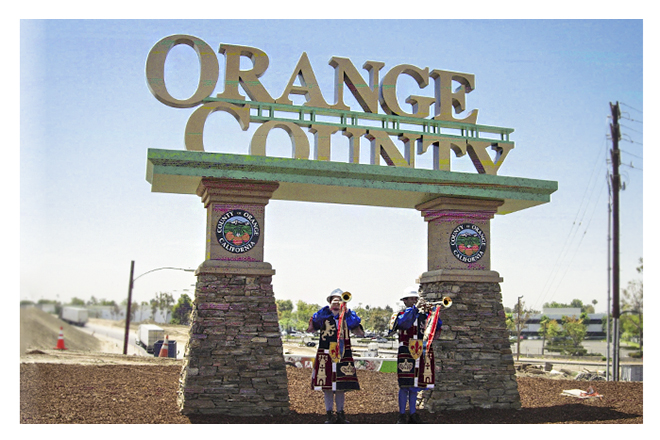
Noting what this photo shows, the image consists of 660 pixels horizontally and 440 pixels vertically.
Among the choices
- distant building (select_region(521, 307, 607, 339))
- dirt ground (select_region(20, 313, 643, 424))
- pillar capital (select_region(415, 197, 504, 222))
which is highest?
pillar capital (select_region(415, 197, 504, 222))

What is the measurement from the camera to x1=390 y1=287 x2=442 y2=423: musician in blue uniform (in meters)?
7.66

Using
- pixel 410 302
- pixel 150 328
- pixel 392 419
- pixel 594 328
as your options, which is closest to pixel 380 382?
pixel 392 419

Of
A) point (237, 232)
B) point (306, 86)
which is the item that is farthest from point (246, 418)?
point (306, 86)

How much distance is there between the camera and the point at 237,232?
8.55 metres

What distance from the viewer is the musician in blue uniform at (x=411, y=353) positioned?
7656mm

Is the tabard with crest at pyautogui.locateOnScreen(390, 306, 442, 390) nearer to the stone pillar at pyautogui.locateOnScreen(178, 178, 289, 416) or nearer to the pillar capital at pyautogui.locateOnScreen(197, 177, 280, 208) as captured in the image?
the stone pillar at pyautogui.locateOnScreen(178, 178, 289, 416)

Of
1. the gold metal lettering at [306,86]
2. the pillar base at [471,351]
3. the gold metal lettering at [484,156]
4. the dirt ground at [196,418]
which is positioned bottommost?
the dirt ground at [196,418]

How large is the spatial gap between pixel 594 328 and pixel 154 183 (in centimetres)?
5155

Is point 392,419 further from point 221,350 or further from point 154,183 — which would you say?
point 154,183

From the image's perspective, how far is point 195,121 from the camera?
28.5 feet

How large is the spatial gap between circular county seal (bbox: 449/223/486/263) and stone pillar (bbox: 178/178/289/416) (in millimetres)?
3113

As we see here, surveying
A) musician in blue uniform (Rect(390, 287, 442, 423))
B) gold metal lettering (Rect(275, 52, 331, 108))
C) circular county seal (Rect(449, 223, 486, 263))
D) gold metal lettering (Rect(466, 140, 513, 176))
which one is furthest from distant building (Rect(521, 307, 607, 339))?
musician in blue uniform (Rect(390, 287, 442, 423))

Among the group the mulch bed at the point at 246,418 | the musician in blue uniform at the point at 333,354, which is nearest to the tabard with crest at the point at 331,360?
the musician in blue uniform at the point at 333,354

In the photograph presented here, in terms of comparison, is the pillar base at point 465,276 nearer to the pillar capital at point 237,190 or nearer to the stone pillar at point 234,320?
the stone pillar at point 234,320
